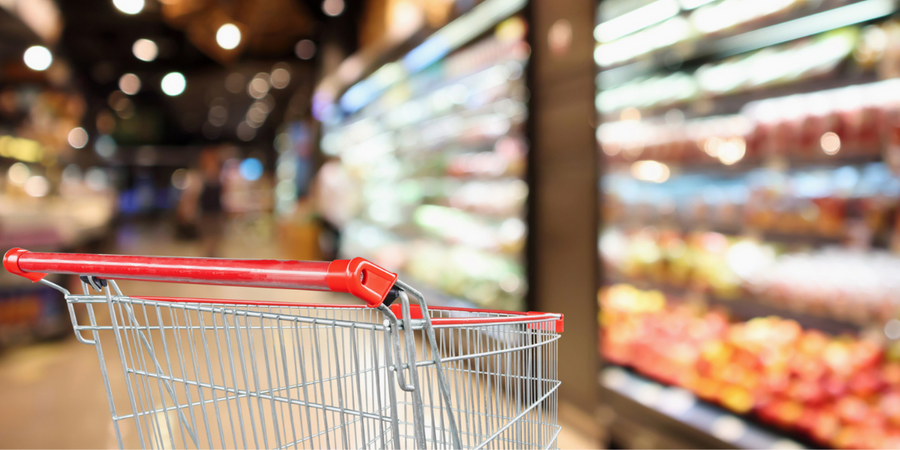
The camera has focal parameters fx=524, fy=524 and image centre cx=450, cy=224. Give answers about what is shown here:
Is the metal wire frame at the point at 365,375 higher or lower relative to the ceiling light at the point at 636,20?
lower

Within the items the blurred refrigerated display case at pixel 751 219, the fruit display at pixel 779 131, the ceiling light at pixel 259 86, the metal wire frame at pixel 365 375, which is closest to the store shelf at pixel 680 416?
the blurred refrigerated display case at pixel 751 219

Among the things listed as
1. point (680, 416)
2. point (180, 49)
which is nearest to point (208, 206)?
point (180, 49)

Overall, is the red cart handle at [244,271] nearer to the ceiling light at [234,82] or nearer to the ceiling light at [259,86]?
the ceiling light at [259,86]

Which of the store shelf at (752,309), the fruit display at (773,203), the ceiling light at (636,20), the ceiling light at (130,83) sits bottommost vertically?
the store shelf at (752,309)

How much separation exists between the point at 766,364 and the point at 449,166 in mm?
3111

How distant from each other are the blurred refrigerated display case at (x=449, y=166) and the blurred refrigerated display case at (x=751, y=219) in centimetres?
66

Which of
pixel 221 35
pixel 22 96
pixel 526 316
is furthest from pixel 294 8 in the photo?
pixel 526 316

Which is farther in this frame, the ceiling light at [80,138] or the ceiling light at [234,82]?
the ceiling light at [80,138]

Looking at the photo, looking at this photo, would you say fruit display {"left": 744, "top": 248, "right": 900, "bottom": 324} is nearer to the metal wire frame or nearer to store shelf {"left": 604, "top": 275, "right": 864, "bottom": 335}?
store shelf {"left": 604, "top": 275, "right": 864, "bottom": 335}

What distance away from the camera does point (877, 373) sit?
1980 millimetres

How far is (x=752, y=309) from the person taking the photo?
233 cm

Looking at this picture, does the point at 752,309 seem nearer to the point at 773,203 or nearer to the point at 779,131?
the point at 773,203

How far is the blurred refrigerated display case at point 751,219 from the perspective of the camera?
1917mm

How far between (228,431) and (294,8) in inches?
223
